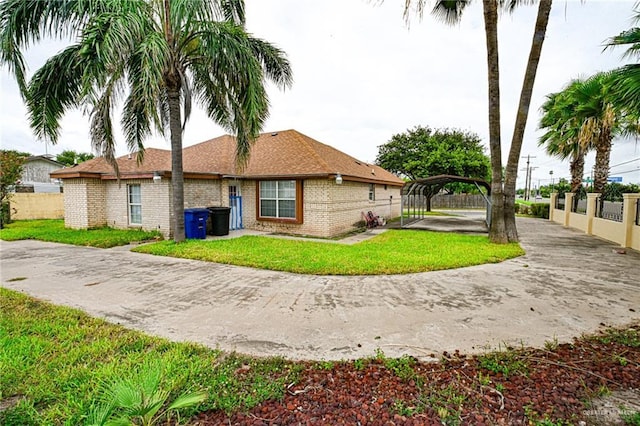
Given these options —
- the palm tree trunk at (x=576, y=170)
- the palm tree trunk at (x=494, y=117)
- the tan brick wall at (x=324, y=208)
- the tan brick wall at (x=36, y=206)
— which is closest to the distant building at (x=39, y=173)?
the tan brick wall at (x=36, y=206)

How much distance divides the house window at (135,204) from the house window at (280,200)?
16.4ft

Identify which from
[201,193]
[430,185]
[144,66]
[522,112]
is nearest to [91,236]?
[201,193]

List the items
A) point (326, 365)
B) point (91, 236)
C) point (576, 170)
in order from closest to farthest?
point (326, 365), point (91, 236), point (576, 170)

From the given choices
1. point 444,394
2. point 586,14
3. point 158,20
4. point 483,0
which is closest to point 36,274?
point 158,20

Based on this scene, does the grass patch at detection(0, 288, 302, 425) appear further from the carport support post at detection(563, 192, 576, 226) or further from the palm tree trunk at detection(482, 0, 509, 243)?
the carport support post at detection(563, 192, 576, 226)

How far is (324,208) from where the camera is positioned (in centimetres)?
1207

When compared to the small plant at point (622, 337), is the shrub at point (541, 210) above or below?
above

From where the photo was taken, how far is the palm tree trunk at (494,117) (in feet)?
32.4

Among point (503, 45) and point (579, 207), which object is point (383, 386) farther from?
point (579, 207)

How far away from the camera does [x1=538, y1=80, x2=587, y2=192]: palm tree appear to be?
14.0 meters

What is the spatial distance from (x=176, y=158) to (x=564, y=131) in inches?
700

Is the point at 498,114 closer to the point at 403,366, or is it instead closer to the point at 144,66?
the point at 403,366

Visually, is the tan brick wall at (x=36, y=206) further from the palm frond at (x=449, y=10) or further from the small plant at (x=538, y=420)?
the small plant at (x=538, y=420)

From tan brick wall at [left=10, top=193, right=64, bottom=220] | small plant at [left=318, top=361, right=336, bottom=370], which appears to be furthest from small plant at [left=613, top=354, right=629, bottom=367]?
tan brick wall at [left=10, top=193, right=64, bottom=220]
